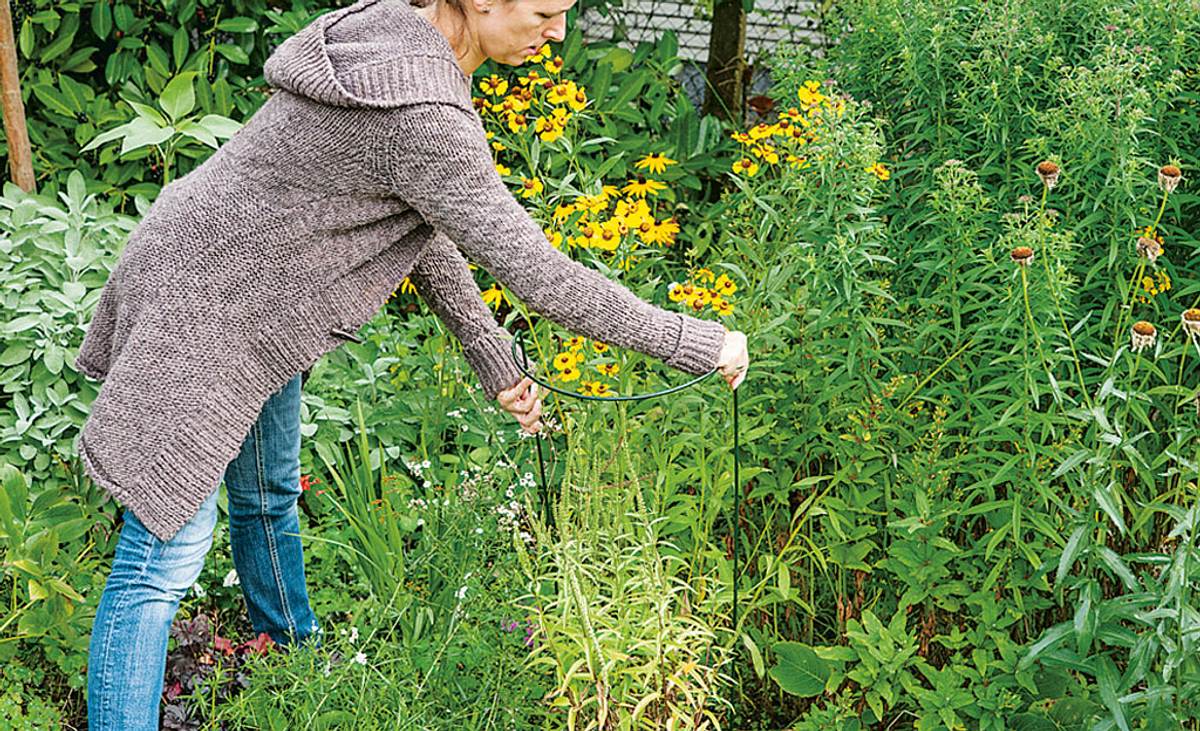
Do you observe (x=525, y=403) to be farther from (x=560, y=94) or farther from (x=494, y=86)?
(x=494, y=86)

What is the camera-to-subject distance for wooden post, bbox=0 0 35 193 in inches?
134

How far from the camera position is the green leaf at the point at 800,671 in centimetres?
263

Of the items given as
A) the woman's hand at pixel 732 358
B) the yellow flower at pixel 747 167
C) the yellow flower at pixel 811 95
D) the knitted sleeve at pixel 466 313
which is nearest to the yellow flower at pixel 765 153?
the yellow flower at pixel 747 167

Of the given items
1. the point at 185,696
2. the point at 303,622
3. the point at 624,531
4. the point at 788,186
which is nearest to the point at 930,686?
the point at 624,531

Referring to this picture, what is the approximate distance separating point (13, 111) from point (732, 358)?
226cm

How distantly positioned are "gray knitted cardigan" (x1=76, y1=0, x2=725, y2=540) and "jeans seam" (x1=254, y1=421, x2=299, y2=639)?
0.27 meters

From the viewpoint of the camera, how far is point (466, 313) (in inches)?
97.0

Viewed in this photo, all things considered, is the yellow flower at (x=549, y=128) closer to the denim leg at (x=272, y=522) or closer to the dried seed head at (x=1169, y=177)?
the denim leg at (x=272, y=522)

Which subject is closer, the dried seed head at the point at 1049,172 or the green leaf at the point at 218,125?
the dried seed head at the point at 1049,172

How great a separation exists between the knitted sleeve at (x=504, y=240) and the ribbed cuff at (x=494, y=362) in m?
0.42

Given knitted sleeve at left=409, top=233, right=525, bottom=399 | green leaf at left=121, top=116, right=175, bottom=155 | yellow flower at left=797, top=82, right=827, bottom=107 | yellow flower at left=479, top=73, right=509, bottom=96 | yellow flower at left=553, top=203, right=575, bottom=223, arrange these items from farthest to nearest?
green leaf at left=121, top=116, right=175, bottom=155 → yellow flower at left=479, top=73, right=509, bottom=96 → yellow flower at left=553, top=203, right=575, bottom=223 → yellow flower at left=797, top=82, right=827, bottom=107 → knitted sleeve at left=409, top=233, right=525, bottom=399

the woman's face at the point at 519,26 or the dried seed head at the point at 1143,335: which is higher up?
the woman's face at the point at 519,26

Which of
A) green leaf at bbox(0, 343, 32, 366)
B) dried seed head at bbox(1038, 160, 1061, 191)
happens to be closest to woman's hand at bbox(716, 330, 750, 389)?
dried seed head at bbox(1038, 160, 1061, 191)

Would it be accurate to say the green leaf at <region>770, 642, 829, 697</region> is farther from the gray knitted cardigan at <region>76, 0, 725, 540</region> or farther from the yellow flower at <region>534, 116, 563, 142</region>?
the yellow flower at <region>534, 116, 563, 142</region>
